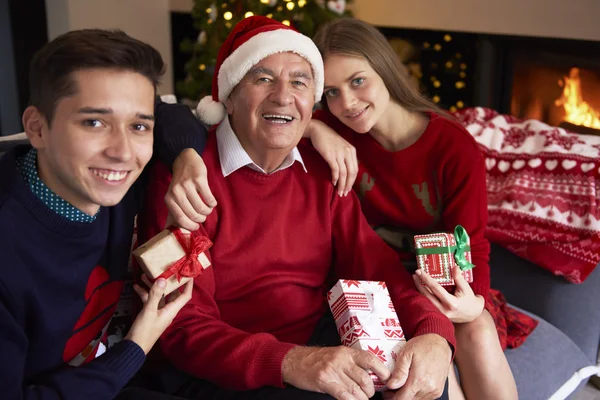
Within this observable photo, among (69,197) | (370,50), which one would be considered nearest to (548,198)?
(370,50)

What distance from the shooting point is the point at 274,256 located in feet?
5.56

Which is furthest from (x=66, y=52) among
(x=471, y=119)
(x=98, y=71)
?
(x=471, y=119)

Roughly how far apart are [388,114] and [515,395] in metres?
0.94

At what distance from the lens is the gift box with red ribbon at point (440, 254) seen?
5.54 feet

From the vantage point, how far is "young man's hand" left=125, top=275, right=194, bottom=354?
4.38ft

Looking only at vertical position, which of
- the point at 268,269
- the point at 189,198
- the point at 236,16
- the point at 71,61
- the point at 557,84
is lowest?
the point at 268,269

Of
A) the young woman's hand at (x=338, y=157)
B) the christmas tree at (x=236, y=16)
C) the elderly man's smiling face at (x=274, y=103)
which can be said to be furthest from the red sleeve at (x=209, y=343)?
the christmas tree at (x=236, y=16)

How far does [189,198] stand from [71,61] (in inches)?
14.9

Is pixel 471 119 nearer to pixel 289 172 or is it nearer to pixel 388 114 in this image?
pixel 388 114

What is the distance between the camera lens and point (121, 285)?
5.06 ft

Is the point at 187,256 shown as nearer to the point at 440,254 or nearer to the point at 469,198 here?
the point at 440,254

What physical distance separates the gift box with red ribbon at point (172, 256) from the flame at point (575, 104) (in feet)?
10.6

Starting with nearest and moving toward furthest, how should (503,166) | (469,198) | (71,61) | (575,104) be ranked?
(71,61)
(469,198)
(503,166)
(575,104)

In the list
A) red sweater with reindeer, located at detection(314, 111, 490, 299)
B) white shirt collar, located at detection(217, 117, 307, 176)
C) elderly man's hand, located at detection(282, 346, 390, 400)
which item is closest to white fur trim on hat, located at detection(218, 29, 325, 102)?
white shirt collar, located at detection(217, 117, 307, 176)
